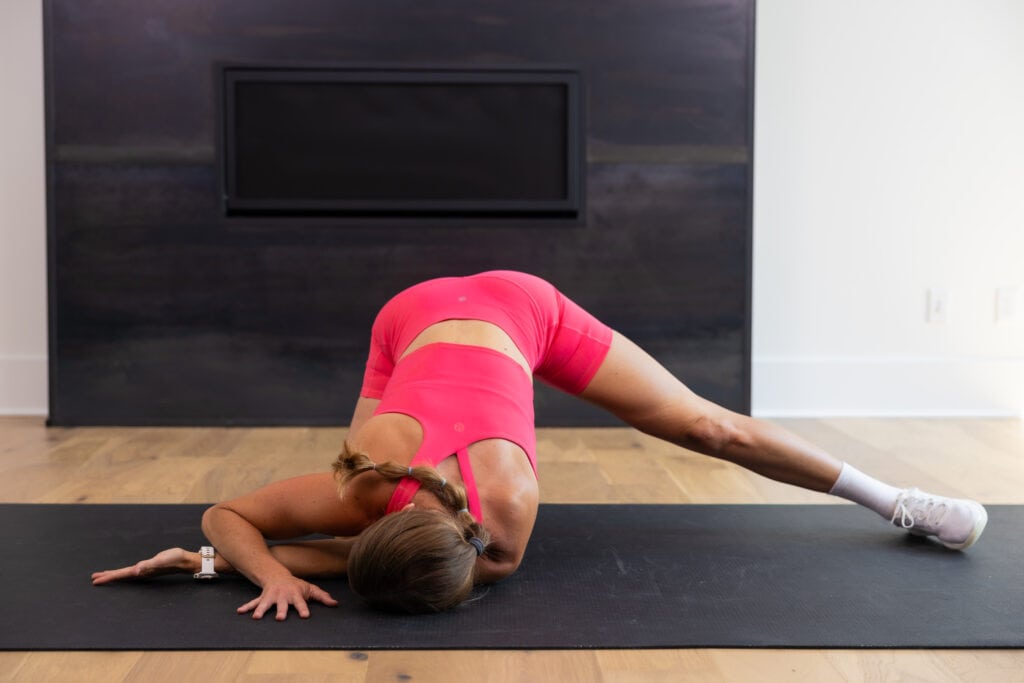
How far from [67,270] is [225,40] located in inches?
39.4

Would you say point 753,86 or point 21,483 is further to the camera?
point 753,86

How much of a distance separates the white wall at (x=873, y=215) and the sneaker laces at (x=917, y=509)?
1.96 metres

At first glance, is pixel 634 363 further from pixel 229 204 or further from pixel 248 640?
pixel 229 204

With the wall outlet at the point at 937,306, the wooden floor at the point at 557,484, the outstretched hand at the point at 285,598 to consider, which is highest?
the wall outlet at the point at 937,306

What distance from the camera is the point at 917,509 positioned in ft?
7.62

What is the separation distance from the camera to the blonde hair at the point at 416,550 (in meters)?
1.66

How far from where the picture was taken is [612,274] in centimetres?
396

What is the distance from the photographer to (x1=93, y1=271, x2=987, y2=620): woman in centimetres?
174

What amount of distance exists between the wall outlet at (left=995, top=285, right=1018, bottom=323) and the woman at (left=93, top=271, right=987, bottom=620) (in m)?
2.28

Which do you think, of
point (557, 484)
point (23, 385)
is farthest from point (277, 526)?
point (23, 385)

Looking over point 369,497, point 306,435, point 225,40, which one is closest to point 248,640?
point 369,497

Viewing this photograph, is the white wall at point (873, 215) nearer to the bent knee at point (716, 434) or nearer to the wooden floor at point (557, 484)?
the wooden floor at point (557, 484)

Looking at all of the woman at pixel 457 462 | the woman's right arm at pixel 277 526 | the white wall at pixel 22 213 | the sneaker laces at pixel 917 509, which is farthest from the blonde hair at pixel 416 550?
the white wall at pixel 22 213

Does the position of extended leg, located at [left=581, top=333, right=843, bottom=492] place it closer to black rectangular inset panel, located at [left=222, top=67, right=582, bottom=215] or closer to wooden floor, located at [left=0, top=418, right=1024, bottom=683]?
wooden floor, located at [left=0, top=418, right=1024, bottom=683]
